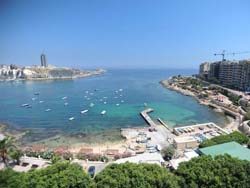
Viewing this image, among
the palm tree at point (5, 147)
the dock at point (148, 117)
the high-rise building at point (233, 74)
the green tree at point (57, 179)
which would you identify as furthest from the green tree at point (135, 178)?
the high-rise building at point (233, 74)

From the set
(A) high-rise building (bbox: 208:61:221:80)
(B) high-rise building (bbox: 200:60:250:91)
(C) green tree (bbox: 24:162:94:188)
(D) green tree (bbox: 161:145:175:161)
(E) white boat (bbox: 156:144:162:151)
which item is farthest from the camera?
(A) high-rise building (bbox: 208:61:221:80)

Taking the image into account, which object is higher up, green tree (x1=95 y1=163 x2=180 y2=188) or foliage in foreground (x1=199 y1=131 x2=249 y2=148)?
green tree (x1=95 y1=163 x2=180 y2=188)

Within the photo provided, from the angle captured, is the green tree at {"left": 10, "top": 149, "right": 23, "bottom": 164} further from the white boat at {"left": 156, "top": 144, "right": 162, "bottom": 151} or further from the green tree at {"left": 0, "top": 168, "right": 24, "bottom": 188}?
the white boat at {"left": 156, "top": 144, "right": 162, "bottom": 151}

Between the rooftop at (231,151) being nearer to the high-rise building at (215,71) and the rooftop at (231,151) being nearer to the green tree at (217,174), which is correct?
the green tree at (217,174)

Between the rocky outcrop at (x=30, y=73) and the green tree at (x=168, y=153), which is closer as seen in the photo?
the green tree at (x=168, y=153)

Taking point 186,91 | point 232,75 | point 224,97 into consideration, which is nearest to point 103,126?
point 224,97

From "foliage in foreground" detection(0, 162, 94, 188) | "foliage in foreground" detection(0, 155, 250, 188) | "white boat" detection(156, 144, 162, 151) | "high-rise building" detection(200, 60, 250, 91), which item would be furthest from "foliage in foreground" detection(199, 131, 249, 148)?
"high-rise building" detection(200, 60, 250, 91)

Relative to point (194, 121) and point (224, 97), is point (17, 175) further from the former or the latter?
point (224, 97)
